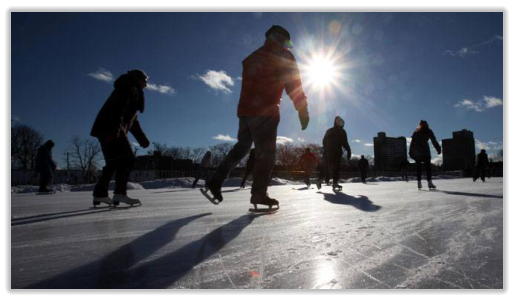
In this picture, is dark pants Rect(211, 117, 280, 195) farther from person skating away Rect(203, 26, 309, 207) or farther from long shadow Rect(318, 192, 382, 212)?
long shadow Rect(318, 192, 382, 212)

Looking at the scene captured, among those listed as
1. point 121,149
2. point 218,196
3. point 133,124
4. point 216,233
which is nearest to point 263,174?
point 218,196

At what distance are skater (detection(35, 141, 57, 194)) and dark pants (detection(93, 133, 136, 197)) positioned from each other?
7.76 metres

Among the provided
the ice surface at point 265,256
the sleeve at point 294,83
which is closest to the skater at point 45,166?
the ice surface at point 265,256

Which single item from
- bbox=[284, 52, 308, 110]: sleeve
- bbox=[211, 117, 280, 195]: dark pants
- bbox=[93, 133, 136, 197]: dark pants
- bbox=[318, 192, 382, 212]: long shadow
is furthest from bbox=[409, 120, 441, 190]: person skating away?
bbox=[93, 133, 136, 197]: dark pants

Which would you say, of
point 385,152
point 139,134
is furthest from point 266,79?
point 385,152

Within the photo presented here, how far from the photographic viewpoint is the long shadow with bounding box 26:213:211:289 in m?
0.75

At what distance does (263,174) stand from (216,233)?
1211mm

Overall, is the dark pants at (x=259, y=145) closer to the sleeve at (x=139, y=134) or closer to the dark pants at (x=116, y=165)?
the dark pants at (x=116, y=165)

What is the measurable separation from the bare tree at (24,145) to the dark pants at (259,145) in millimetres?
67138

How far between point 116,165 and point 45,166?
8372mm
